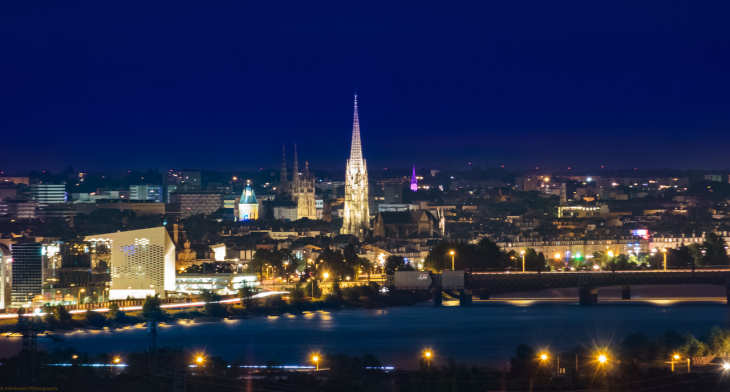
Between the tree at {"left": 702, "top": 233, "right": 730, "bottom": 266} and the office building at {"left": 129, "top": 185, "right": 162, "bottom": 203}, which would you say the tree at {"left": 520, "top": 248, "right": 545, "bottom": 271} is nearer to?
the tree at {"left": 702, "top": 233, "right": 730, "bottom": 266}

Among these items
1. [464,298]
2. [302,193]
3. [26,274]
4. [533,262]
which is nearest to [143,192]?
[302,193]

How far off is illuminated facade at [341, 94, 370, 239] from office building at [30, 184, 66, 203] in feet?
197

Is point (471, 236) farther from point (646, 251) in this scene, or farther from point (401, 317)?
point (401, 317)

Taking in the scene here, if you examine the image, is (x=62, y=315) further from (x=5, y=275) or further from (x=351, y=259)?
(x=351, y=259)

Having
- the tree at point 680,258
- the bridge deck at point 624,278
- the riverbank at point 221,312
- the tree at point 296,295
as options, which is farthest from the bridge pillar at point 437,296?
the tree at point 680,258

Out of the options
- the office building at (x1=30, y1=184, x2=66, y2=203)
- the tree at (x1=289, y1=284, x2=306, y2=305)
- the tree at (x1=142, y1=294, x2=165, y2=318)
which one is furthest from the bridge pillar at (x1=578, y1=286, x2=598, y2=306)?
the office building at (x1=30, y1=184, x2=66, y2=203)

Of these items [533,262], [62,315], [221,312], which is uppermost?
[533,262]

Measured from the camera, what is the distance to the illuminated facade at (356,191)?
94750 mm

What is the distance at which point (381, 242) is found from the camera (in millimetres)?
83125

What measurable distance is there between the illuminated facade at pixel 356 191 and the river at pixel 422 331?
41036 millimetres

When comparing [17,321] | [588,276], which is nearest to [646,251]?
[588,276]

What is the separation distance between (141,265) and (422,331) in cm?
1721

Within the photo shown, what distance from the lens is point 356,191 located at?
95625mm

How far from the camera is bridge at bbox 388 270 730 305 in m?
53.5
